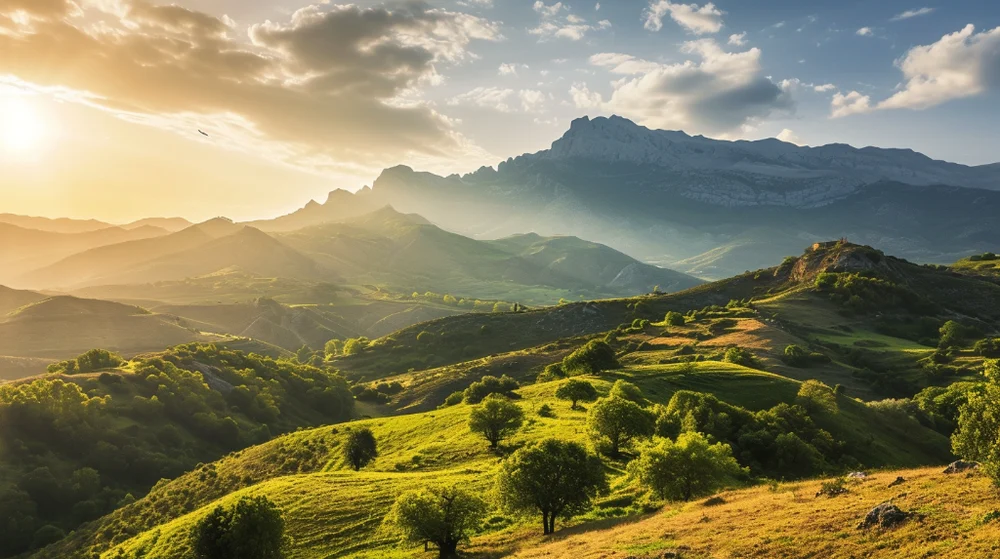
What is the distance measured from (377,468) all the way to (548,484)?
35.5 meters

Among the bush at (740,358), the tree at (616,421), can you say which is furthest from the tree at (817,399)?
the bush at (740,358)

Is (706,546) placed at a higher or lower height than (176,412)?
higher

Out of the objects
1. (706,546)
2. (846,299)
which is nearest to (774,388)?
(706,546)

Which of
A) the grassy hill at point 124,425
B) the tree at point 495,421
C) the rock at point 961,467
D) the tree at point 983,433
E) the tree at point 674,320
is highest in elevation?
the tree at point 983,433

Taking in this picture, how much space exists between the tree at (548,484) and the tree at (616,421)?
15.4 metres

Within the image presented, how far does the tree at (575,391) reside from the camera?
282 feet

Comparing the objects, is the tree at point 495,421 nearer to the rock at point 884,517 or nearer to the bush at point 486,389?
the bush at point 486,389

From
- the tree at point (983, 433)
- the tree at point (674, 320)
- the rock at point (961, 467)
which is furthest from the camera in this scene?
the tree at point (674, 320)

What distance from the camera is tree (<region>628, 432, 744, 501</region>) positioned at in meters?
45.0

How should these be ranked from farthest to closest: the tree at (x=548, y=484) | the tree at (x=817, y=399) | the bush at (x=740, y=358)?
the bush at (x=740, y=358) < the tree at (x=817, y=399) < the tree at (x=548, y=484)

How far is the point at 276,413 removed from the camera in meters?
156

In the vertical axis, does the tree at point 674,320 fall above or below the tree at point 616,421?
above

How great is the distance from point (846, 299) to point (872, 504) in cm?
19133

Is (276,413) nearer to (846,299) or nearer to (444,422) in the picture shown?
(444,422)
